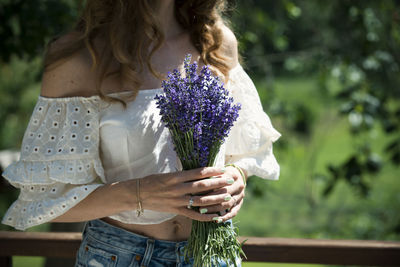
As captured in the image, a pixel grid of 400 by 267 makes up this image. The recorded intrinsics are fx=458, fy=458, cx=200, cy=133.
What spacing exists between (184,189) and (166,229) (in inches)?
10.0

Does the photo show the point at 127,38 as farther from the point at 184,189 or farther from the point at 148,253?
the point at 148,253

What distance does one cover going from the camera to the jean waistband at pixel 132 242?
1.34 metres

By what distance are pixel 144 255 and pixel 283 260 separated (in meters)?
0.67

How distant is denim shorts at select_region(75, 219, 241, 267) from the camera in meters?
1.32

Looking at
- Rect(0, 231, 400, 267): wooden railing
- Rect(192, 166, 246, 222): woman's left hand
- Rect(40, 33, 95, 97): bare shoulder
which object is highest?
Rect(40, 33, 95, 97): bare shoulder

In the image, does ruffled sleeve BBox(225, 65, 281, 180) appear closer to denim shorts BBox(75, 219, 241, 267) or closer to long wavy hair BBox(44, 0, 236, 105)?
long wavy hair BBox(44, 0, 236, 105)

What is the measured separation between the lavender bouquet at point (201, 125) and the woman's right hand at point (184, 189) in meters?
0.04

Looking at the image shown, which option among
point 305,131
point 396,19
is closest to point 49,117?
point 396,19

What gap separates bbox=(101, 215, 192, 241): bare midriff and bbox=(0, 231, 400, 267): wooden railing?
0.45m

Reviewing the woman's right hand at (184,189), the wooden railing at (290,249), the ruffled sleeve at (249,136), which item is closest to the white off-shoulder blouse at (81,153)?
the woman's right hand at (184,189)

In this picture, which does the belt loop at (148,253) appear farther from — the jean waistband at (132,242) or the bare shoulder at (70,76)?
the bare shoulder at (70,76)

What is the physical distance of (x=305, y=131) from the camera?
8555mm

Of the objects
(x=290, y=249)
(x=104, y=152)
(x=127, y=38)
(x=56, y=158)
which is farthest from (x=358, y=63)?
(x=56, y=158)

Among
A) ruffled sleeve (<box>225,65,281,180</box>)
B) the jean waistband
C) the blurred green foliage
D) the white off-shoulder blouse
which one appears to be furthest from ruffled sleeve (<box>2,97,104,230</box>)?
the blurred green foliage
